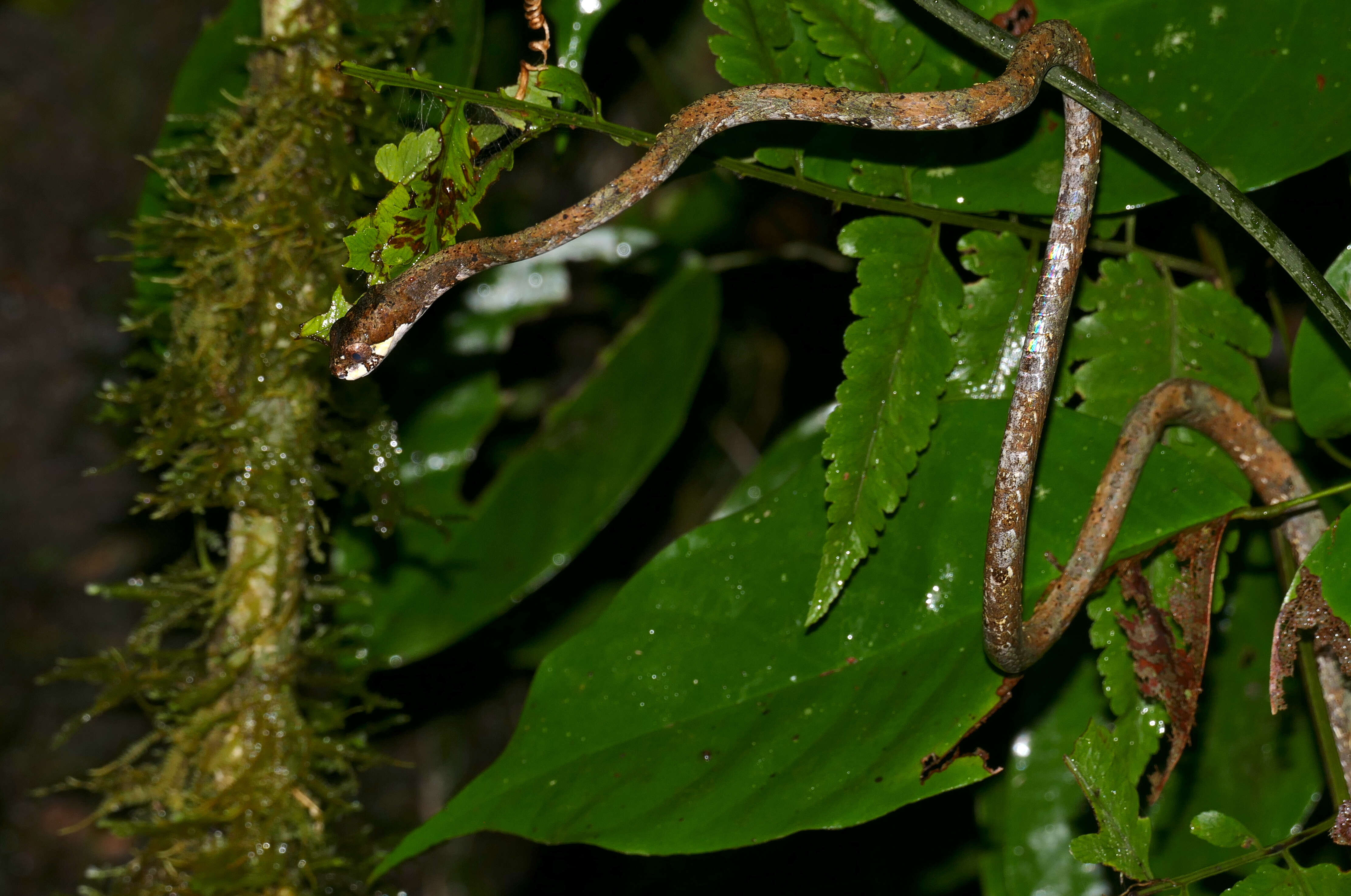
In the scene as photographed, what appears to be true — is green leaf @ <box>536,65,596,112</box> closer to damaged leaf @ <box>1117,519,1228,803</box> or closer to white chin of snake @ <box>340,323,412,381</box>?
white chin of snake @ <box>340,323,412,381</box>

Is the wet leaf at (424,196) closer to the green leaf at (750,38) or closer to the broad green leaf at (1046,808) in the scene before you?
the green leaf at (750,38)

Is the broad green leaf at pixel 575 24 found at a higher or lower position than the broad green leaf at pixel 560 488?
higher

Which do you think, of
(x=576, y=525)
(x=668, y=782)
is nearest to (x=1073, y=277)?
(x=668, y=782)

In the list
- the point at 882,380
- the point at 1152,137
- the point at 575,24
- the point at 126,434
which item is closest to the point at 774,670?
the point at 882,380

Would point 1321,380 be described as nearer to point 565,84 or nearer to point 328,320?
point 565,84

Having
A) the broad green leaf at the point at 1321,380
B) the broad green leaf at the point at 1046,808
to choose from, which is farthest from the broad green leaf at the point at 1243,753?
the broad green leaf at the point at 1321,380

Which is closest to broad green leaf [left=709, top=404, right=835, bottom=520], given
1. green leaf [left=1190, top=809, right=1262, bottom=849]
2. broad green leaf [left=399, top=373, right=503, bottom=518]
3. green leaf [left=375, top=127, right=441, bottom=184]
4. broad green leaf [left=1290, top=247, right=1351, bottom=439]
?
broad green leaf [left=399, top=373, right=503, bottom=518]

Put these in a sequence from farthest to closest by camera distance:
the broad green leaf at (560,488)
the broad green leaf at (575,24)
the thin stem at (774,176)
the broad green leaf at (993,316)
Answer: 1. the broad green leaf at (560,488)
2. the broad green leaf at (575,24)
3. the broad green leaf at (993,316)
4. the thin stem at (774,176)

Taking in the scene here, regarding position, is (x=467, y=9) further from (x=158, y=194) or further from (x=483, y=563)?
(x=483, y=563)
